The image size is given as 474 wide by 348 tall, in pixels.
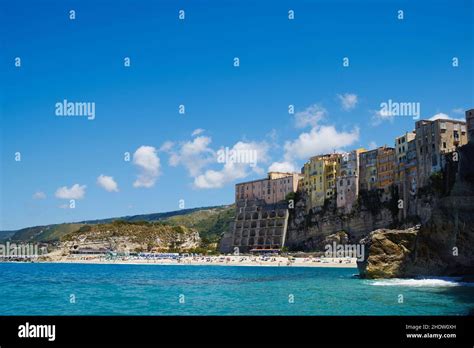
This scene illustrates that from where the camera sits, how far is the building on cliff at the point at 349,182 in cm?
10769

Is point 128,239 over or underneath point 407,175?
underneath

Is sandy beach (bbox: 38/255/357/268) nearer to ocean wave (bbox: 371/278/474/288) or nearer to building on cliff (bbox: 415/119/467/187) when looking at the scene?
building on cliff (bbox: 415/119/467/187)

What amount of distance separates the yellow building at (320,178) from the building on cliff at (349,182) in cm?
305

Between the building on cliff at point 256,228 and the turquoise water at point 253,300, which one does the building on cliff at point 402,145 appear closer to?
the building on cliff at point 256,228

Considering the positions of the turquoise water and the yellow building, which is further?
the yellow building

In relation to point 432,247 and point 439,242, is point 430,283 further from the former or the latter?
point 432,247

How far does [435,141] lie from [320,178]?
35027 mm

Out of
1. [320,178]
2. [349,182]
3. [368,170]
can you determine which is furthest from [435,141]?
[320,178]

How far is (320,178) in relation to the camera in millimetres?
117625

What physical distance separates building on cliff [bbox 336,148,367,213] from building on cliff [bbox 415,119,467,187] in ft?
63.3

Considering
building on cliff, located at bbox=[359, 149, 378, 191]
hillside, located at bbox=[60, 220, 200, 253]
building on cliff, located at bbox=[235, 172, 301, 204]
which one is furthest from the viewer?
hillside, located at bbox=[60, 220, 200, 253]

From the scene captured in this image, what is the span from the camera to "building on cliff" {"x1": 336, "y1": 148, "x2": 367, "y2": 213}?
108 m

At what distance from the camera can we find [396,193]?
97688 millimetres

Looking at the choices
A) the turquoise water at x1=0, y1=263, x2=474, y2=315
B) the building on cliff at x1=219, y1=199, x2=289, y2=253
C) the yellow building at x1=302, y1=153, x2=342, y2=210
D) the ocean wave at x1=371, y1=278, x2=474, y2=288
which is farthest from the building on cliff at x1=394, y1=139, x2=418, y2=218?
the turquoise water at x1=0, y1=263, x2=474, y2=315
